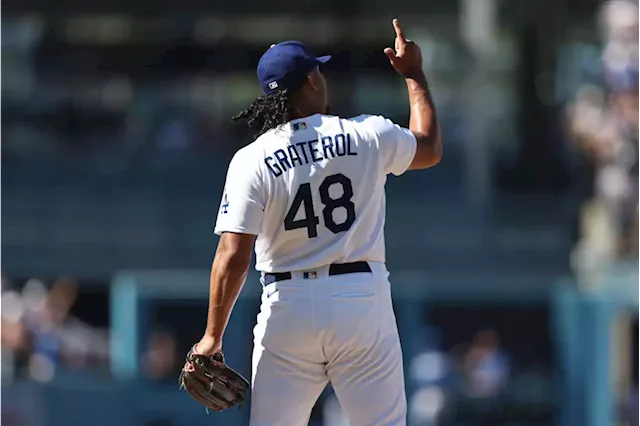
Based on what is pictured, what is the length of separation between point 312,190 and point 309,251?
187mm

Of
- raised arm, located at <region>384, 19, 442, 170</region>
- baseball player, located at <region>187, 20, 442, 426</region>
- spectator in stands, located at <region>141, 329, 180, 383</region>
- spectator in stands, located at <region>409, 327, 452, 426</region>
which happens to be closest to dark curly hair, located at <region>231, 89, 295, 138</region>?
baseball player, located at <region>187, 20, 442, 426</region>

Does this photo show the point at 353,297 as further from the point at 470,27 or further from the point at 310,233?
the point at 470,27

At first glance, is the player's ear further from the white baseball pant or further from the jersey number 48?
the white baseball pant

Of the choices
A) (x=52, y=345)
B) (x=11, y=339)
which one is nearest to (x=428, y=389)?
(x=52, y=345)

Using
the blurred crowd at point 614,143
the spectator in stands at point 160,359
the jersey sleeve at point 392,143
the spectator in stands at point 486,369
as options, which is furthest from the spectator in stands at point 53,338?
the jersey sleeve at point 392,143

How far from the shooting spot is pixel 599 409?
9.09 m

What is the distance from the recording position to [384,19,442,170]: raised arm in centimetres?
393

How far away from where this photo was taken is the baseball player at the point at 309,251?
368 centimetres

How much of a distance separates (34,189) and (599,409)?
6.87 meters

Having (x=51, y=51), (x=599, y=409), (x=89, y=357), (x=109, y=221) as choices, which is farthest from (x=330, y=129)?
(x=51, y=51)

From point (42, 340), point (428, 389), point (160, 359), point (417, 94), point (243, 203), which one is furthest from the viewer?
point (42, 340)

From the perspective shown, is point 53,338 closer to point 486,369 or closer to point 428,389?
point 428,389

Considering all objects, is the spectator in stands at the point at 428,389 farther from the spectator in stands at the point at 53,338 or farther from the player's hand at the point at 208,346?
the player's hand at the point at 208,346

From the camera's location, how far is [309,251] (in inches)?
146
